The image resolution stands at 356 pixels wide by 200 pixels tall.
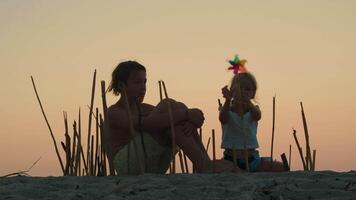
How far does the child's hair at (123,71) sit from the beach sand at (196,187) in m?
0.81

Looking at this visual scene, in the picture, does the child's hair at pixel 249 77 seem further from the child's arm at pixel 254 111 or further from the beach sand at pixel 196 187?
the beach sand at pixel 196 187

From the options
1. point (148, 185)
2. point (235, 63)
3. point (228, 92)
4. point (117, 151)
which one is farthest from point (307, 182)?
point (235, 63)

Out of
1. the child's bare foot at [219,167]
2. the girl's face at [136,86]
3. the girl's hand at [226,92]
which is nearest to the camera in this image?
the child's bare foot at [219,167]

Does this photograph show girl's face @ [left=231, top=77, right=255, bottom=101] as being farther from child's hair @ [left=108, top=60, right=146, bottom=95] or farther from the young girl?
child's hair @ [left=108, top=60, right=146, bottom=95]

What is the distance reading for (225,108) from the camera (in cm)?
341

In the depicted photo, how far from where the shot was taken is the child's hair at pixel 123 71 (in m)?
3.22

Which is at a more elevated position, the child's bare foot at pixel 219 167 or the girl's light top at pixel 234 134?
the girl's light top at pixel 234 134

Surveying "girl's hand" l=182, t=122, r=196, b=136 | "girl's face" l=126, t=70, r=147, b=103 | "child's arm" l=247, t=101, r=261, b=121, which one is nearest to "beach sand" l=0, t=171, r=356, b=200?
"girl's hand" l=182, t=122, r=196, b=136

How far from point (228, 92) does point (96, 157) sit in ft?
2.55

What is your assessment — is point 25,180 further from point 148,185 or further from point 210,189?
point 210,189

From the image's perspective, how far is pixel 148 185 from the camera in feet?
7.56

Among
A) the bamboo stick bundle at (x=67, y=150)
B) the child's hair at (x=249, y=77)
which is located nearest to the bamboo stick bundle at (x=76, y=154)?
the bamboo stick bundle at (x=67, y=150)

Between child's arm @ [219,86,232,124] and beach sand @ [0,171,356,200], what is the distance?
64cm

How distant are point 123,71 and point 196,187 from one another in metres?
1.16
